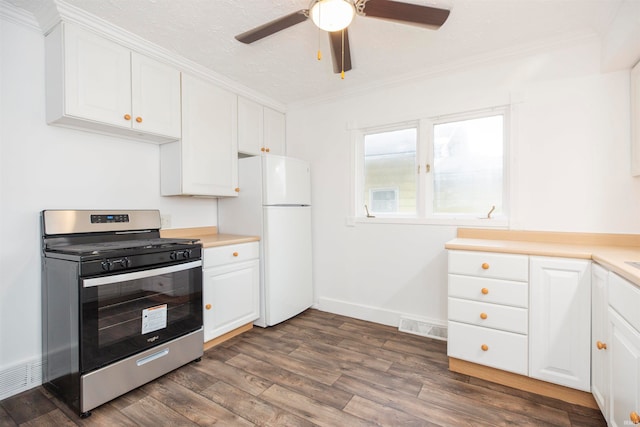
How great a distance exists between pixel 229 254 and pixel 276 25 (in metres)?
1.72

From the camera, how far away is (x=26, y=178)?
1.88 m

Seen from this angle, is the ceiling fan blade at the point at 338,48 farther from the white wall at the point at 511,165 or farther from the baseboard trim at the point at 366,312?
the baseboard trim at the point at 366,312

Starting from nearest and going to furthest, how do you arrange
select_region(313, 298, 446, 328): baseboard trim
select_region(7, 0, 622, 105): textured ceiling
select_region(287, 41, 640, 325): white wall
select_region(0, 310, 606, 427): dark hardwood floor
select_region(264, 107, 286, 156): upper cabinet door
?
select_region(0, 310, 606, 427): dark hardwood floor < select_region(7, 0, 622, 105): textured ceiling < select_region(287, 41, 640, 325): white wall < select_region(313, 298, 446, 328): baseboard trim < select_region(264, 107, 286, 156): upper cabinet door

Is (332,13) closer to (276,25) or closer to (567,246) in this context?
(276,25)

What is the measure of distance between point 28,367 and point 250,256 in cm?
157

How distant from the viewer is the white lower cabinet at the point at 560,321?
5.43 feet

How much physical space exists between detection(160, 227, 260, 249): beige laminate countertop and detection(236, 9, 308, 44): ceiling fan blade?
1477 millimetres

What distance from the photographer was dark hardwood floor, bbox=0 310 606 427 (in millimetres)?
1594

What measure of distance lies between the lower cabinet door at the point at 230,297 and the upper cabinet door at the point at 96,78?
129 cm

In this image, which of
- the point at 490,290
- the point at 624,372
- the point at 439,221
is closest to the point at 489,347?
the point at 490,290

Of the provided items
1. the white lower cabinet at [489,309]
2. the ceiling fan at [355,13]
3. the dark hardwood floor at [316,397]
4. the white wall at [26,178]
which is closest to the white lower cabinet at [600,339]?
the dark hardwood floor at [316,397]

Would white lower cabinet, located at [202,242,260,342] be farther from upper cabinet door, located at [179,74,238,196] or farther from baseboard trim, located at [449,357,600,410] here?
baseboard trim, located at [449,357,600,410]

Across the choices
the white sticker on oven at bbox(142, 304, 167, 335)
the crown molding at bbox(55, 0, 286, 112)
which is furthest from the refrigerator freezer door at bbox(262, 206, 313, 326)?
the crown molding at bbox(55, 0, 286, 112)

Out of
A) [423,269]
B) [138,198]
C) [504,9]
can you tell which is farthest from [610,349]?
[138,198]
